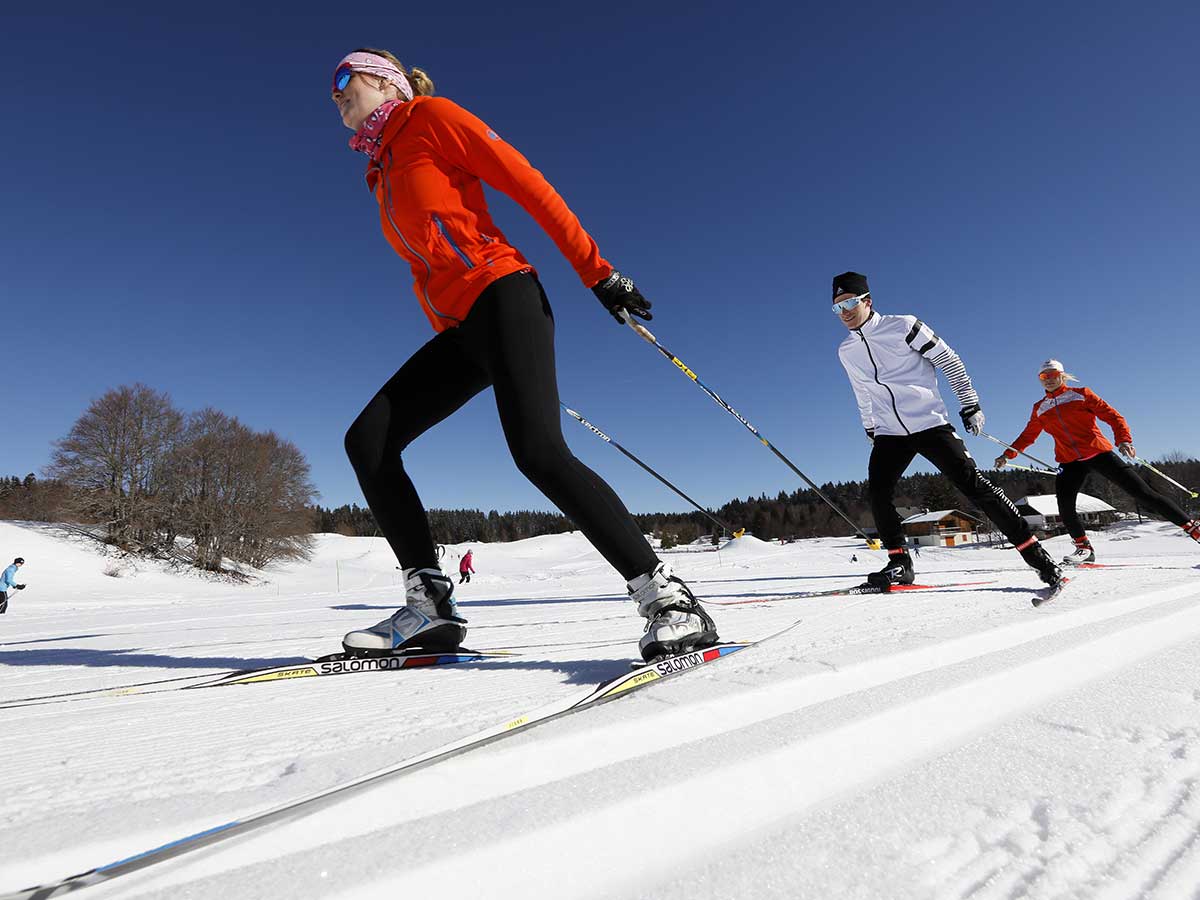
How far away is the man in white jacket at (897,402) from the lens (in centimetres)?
360

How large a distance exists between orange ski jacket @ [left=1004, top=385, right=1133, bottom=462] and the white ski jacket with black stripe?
298cm

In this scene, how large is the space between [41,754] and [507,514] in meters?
97.6

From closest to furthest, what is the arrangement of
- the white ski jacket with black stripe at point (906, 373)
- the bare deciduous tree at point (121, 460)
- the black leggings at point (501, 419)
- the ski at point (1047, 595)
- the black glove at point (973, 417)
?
the black leggings at point (501, 419), the ski at point (1047, 595), the white ski jacket with black stripe at point (906, 373), the black glove at point (973, 417), the bare deciduous tree at point (121, 460)

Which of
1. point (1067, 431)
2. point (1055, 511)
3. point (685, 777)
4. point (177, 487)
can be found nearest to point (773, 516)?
point (1055, 511)

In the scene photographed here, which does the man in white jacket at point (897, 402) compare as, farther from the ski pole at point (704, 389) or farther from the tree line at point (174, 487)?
the tree line at point (174, 487)

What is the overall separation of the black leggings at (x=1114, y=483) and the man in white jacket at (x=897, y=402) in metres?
2.65

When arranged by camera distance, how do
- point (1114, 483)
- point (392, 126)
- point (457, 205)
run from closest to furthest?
point (457, 205) < point (392, 126) < point (1114, 483)

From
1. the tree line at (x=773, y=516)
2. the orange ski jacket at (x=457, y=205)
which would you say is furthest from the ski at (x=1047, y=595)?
the tree line at (x=773, y=516)

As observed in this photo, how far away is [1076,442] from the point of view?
587cm

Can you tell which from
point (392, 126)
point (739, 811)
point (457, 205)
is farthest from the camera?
point (392, 126)

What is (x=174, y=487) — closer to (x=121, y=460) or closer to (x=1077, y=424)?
(x=121, y=460)

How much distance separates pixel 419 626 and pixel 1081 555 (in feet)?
20.8

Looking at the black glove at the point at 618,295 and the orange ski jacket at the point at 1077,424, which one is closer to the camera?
the black glove at the point at 618,295

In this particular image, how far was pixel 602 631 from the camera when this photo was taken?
226 cm
